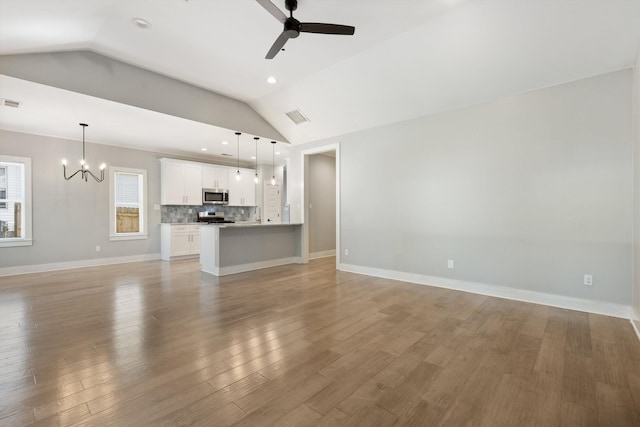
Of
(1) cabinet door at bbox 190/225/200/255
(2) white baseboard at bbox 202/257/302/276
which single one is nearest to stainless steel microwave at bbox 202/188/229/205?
(1) cabinet door at bbox 190/225/200/255


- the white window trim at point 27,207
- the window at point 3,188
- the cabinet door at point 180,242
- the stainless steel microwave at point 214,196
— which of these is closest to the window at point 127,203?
the cabinet door at point 180,242

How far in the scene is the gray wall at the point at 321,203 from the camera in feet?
23.2

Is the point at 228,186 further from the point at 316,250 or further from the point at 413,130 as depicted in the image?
the point at 413,130

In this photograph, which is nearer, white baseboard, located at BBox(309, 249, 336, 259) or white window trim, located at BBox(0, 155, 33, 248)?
white window trim, located at BBox(0, 155, 33, 248)

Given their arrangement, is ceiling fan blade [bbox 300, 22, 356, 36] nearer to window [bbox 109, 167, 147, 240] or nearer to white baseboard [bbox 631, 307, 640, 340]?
white baseboard [bbox 631, 307, 640, 340]

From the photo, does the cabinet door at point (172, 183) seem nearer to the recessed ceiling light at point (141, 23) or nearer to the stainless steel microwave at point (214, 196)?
the stainless steel microwave at point (214, 196)

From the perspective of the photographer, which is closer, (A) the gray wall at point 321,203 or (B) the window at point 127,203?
(B) the window at point 127,203

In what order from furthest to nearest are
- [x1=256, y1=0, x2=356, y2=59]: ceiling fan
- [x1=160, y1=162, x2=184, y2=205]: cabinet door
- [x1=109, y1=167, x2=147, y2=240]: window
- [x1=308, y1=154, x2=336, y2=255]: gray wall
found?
1. [x1=160, y1=162, x2=184, y2=205]: cabinet door
2. [x1=308, y1=154, x2=336, y2=255]: gray wall
3. [x1=109, y1=167, x2=147, y2=240]: window
4. [x1=256, y1=0, x2=356, y2=59]: ceiling fan

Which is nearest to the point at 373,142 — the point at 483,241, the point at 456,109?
the point at 456,109

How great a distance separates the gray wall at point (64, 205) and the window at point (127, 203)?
14 centimetres

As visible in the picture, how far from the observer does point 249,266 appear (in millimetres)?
5734

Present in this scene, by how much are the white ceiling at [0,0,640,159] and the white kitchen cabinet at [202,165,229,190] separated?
2.90m

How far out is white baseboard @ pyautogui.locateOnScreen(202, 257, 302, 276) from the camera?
5293mm

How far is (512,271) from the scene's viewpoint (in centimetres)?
380
